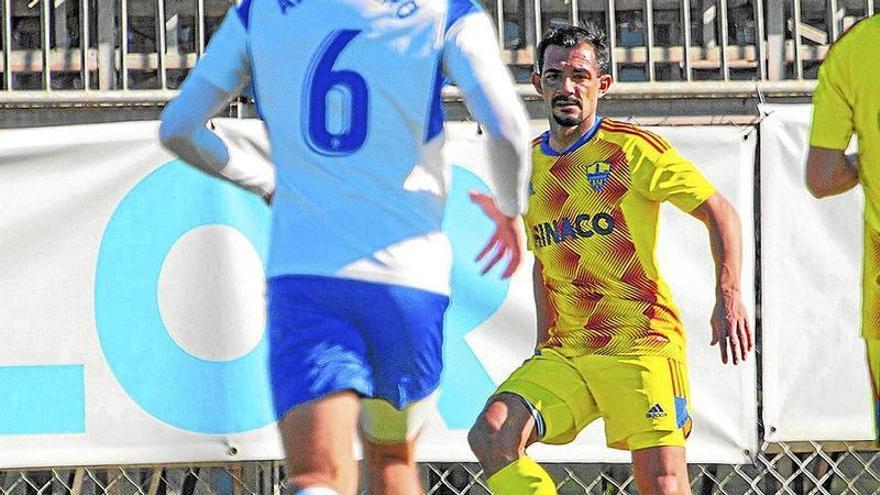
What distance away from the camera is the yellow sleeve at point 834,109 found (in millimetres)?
4785

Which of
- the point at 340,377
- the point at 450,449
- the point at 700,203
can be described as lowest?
the point at 450,449

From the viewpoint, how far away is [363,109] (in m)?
4.01

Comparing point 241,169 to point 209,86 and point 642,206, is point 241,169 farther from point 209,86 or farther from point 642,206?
point 642,206

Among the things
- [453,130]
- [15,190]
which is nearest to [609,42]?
[453,130]

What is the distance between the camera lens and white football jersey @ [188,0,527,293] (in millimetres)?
4012

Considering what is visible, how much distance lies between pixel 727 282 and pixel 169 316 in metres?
2.51

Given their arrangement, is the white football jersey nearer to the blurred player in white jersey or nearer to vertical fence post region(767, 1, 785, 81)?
the blurred player in white jersey

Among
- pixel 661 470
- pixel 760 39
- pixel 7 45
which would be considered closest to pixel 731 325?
pixel 661 470

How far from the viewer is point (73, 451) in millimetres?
7055

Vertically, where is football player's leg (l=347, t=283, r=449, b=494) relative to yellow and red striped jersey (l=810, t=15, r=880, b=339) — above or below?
below

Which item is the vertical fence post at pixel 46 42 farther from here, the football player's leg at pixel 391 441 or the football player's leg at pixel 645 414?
the football player's leg at pixel 391 441

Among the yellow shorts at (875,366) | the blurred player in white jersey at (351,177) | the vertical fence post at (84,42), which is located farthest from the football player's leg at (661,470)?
the vertical fence post at (84,42)

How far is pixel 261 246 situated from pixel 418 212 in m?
3.10

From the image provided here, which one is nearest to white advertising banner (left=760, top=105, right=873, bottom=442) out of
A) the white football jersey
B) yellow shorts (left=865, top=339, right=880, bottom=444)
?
yellow shorts (left=865, top=339, right=880, bottom=444)
